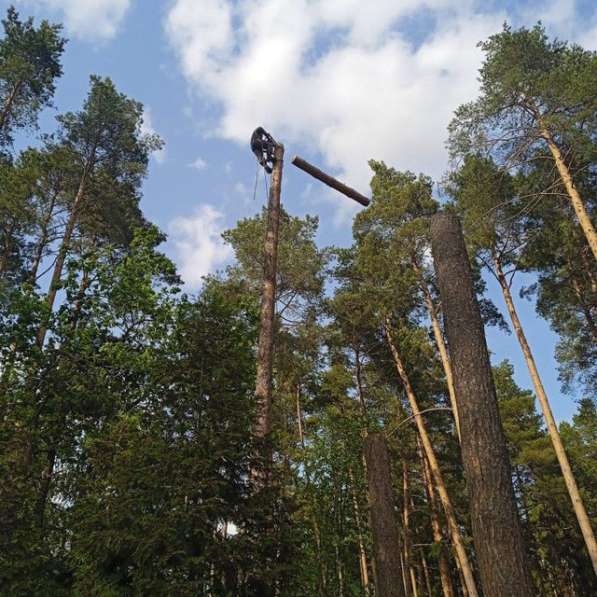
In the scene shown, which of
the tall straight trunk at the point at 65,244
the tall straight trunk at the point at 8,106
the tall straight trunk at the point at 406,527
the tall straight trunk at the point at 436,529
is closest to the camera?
the tall straight trunk at the point at 65,244

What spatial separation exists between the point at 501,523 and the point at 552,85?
407 inches

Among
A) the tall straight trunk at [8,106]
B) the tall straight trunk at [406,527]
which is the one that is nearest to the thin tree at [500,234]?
the tall straight trunk at [406,527]

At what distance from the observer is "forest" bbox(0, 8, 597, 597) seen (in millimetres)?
4473

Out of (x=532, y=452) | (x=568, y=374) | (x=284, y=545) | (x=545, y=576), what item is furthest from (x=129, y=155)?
(x=545, y=576)

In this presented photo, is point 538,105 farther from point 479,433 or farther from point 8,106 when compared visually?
point 8,106

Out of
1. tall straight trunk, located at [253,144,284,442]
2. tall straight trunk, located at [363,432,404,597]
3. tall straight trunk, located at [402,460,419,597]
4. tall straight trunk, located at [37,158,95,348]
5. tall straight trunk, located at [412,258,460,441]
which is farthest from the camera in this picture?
tall straight trunk, located at [402,460,419,597]

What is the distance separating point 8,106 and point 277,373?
10177 mm

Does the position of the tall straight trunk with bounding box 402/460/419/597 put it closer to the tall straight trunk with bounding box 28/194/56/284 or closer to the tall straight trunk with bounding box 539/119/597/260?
the tall straight trunk with bounding box 539/119/597/260

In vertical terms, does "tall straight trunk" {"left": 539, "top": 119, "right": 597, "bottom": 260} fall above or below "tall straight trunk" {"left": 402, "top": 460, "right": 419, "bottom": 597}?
above

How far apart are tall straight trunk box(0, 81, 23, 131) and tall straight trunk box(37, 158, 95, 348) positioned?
7.37ft

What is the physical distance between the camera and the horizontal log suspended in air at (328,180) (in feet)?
29.4

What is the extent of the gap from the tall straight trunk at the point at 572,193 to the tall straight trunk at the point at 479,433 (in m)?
5.77

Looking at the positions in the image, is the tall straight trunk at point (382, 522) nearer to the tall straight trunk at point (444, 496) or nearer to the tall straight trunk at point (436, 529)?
the tall straight trunk at point (444, 496)

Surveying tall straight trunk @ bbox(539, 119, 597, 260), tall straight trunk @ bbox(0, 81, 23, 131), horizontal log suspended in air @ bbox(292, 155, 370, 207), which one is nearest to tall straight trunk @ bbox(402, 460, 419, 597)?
tall straight trunk @ bbox(539, 119, 597, 260)
